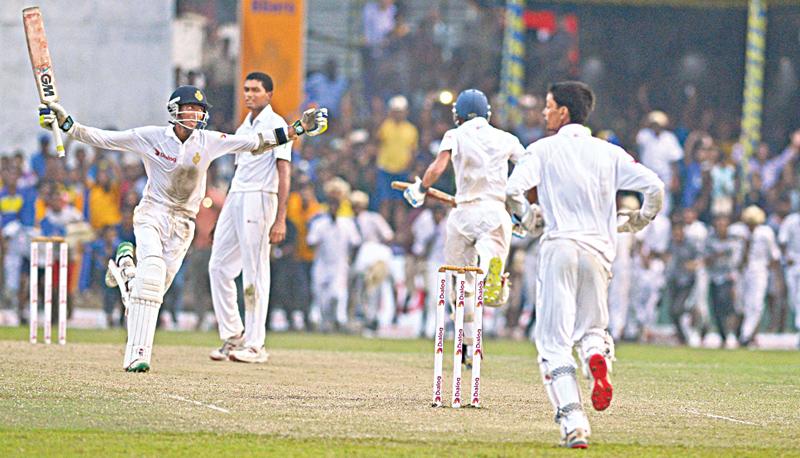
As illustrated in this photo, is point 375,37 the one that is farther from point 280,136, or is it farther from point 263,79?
point 280,136

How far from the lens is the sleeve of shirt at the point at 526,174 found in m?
9.38

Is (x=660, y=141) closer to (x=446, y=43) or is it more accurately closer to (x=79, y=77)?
(x=446, y=43)

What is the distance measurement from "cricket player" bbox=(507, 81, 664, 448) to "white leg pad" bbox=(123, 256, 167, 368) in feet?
15.3

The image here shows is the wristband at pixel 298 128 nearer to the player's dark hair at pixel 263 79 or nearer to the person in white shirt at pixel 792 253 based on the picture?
the player's dark hair at pixel 263 79

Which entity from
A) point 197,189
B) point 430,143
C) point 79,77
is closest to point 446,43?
point 430,143

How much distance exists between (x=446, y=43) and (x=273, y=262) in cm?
823

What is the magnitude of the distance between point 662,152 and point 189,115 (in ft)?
48.1

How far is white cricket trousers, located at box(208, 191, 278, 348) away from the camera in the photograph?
15250 mm

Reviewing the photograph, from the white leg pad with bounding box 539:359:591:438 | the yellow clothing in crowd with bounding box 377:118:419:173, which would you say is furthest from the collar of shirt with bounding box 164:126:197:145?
the yellow clothing in crowd with bounding box 377:118:419:173

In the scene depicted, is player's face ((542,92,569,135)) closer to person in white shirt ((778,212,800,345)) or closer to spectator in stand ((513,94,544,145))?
person in white shirt ((778,212,800,345))

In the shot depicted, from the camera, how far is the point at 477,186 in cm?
1489

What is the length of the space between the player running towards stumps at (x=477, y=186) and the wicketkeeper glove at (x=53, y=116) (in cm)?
334

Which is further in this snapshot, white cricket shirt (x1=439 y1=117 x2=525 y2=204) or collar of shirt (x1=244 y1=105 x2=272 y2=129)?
collar of shirt (x1=244 y1=105 x2=272 y2=129)

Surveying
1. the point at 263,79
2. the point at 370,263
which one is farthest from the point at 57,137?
the point at 370,263
